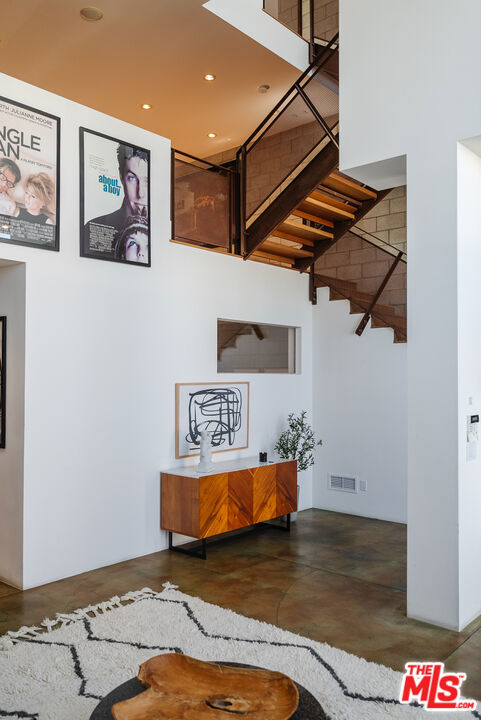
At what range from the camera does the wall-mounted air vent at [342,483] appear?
7.07m

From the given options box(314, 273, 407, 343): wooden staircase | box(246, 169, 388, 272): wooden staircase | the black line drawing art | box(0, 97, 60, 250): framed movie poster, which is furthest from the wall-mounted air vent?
box(0, 97, 60, 250): framed movie poster

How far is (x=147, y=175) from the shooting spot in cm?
539

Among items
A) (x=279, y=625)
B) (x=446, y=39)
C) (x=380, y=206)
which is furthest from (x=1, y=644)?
(x=380, y=206)

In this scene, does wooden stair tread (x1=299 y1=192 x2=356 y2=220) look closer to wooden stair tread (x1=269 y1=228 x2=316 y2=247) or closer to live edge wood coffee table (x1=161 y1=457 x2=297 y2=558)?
wooden stair tread (x1=269 y1=228 x2=316 y2=247)

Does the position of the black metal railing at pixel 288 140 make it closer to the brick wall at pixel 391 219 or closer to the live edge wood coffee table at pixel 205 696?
the brick wall at pixel 391 219

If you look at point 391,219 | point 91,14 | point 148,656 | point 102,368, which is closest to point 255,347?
point 102,368

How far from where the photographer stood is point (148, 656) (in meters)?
3.33

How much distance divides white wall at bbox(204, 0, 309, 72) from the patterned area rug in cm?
566

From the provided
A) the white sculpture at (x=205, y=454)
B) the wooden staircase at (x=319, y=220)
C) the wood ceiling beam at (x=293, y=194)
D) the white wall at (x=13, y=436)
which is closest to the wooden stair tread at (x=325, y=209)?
the wooden staircase at (x=319, y=220)

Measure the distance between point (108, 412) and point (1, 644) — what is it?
80.1 inches

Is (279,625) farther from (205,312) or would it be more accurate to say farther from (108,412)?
(205,312)

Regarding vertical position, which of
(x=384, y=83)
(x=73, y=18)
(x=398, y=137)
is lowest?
(x=398, y=137)

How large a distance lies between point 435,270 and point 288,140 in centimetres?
245

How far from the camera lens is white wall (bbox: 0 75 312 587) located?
4598 millimetres
